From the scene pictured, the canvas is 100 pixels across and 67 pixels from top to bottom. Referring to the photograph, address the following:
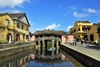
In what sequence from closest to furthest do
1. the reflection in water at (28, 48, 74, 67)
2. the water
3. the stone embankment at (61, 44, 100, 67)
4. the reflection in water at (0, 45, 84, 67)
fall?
the stone embankment at (61, 44, 100, 67) < the water < the reflection in water at (0, 45, 84, 67) < the reflection in water at (28, 48, 74, 67)

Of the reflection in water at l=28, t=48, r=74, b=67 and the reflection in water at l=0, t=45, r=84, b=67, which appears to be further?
the reflection in water at l=28, t=48, r=74, b=67

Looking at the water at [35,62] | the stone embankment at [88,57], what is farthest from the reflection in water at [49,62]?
the stone embankment at [88,57]

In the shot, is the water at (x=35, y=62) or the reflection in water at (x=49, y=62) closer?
the water at (x=35, y=62)

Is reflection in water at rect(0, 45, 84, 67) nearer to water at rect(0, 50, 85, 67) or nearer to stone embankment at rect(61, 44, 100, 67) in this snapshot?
water at rect(0, 50, 85, 67)

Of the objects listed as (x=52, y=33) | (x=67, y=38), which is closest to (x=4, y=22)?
(x=52, y=33)

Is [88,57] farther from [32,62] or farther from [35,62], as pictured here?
[32,62]

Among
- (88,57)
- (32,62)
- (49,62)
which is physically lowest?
(49,62)

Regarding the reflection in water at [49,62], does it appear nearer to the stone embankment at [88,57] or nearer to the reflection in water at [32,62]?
the reflection in water at [32,62]

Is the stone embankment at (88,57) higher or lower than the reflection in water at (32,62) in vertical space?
higher

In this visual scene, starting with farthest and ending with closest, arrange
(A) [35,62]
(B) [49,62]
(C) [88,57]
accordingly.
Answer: (B) [49,62], (A) [35,62], (C) [88,57]

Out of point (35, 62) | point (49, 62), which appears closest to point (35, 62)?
point (35, 62)

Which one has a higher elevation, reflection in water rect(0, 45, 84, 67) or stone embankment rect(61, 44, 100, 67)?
stone embankment rect(61, 44, 100, 67)

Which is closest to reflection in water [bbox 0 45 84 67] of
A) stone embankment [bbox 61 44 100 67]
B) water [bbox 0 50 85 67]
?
water [bbox 0 50 85 67]

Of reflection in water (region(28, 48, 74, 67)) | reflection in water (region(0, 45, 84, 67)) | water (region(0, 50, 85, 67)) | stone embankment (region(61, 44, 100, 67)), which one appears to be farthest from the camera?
reflection in water (region(28, 48, 74, 67))
